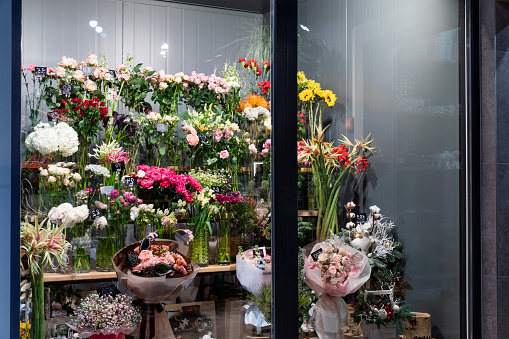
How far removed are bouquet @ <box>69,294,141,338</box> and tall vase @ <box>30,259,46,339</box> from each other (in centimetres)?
11

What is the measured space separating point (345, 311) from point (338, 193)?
60 centimetres

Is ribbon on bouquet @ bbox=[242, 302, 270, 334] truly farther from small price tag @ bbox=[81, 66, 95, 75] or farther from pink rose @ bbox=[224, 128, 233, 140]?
small price tag @ bbox=[81, 66, 95, 75]

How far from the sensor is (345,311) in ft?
8.42

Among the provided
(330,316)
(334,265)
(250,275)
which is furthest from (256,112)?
(330,316)

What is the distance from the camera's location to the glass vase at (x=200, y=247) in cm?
225

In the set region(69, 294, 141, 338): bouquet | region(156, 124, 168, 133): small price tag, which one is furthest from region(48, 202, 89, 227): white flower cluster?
region(156, 124, 168, 133): small price tag

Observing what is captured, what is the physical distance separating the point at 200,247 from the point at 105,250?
0.41 meters

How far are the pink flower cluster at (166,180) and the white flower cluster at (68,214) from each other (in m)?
→ 0.26

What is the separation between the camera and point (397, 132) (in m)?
2.78

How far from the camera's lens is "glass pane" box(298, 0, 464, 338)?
8.39 feet

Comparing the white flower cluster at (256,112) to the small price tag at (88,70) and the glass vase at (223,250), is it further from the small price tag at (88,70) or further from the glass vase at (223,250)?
the small price tag at (88,70)

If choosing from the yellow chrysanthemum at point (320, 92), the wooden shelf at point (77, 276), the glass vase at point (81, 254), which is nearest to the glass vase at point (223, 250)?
the wooden shelf at point (77, 276)

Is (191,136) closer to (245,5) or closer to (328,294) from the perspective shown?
(245,5)

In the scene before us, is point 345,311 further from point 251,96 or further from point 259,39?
point 259,39
